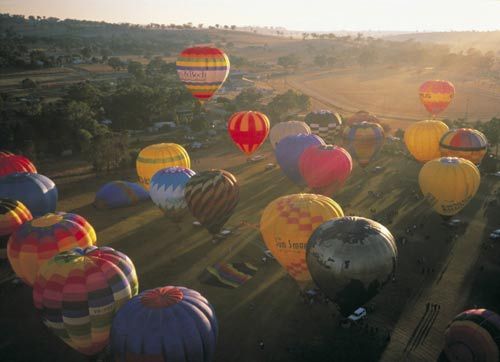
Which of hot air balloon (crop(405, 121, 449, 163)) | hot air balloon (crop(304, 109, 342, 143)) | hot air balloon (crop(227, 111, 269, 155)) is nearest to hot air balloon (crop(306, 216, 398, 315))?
hot air balloon (crop(227, 111, 269, 155))

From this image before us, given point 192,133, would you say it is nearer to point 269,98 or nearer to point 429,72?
point 269,98

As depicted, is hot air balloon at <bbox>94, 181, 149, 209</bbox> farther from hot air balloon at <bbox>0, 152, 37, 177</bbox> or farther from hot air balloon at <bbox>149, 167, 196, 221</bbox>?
hot air balloon at <bbox>0, 152, 37, 177</bbox>

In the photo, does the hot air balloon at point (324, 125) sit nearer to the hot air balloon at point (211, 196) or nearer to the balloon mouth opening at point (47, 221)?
the hot air balloon at point (211, 196)

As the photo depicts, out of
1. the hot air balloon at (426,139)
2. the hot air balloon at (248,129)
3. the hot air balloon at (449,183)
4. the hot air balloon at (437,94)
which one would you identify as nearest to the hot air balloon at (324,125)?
the hot air balloon at (248,129)

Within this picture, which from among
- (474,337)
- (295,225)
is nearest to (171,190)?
(295,225)

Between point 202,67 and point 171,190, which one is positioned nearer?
point 171,190

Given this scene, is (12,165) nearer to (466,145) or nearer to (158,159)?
(158,159)

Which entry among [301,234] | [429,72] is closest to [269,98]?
[429,72]
